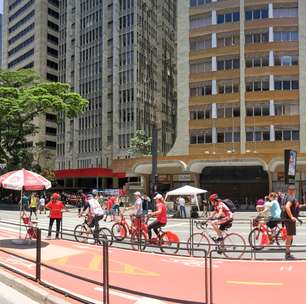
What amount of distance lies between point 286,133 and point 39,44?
65.4 meters

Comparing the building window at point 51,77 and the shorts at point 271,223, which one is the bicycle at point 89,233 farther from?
the building window at point 51,77

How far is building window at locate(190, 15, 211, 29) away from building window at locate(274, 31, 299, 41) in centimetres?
833

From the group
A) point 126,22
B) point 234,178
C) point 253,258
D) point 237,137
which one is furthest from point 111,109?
point 253,258

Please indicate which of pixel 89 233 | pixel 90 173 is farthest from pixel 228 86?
pixel 89 233

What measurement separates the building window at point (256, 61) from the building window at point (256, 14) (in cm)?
469

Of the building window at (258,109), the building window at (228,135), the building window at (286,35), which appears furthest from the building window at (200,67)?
the building window at (286,35)

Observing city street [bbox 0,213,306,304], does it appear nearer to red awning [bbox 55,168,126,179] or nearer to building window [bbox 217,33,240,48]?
building window [bbox 217,33,240,48]

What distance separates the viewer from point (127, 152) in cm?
9225

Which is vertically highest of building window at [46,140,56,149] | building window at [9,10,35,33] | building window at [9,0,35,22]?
building window at [9,0,35,22]

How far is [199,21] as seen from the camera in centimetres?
6662

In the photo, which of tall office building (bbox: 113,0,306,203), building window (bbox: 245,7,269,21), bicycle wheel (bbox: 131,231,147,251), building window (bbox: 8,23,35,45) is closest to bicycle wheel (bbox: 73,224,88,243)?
bicycle wheel (bbox: 131,231,147,251)

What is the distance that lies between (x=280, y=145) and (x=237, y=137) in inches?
201

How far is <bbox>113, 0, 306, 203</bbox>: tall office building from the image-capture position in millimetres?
61781

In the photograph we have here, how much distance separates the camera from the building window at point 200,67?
65.1 m
